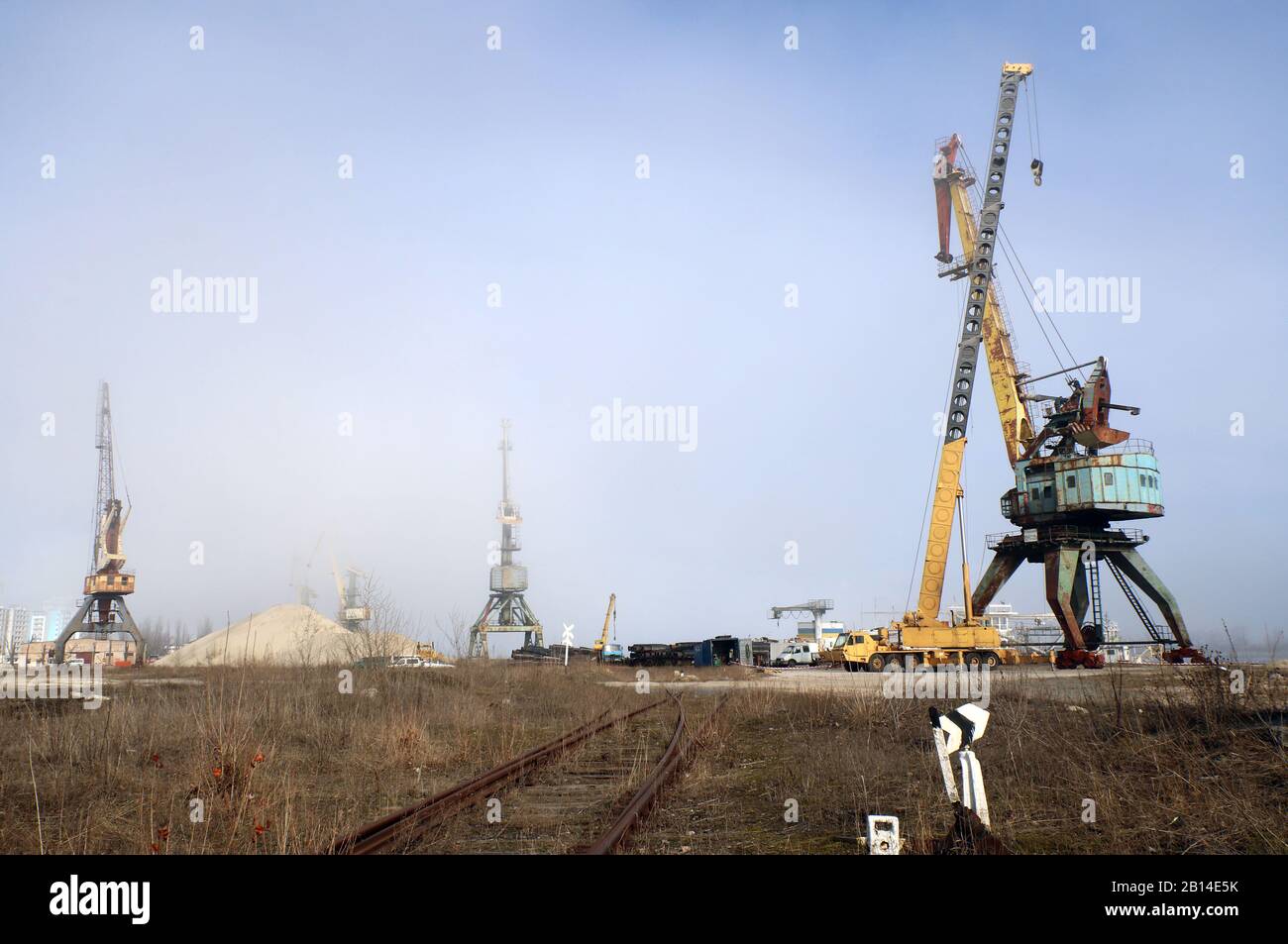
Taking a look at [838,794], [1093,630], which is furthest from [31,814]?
[1093,630]

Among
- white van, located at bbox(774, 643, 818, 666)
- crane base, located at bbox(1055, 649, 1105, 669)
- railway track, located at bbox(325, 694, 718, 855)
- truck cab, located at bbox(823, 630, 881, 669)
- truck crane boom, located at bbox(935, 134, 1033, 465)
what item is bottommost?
white van, located at bbox(774, 643, 818, 666)

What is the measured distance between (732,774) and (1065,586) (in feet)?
141

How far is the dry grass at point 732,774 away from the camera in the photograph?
21.7 ft

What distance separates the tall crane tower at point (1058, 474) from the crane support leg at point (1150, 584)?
0.19ft

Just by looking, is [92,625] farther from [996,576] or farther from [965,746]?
[965,746]

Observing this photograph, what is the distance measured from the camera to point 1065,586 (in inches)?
1882

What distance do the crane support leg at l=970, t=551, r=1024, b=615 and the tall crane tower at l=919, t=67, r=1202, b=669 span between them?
6 centimetres

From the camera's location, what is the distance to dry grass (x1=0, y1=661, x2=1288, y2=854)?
6605mm

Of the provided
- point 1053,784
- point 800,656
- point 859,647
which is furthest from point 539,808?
point 800,656

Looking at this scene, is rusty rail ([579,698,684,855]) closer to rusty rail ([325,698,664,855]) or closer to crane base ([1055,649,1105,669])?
rusty rail ([325,698,664,855])

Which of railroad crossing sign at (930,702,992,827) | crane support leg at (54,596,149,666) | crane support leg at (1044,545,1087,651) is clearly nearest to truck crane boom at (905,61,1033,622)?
crane support leg at (1044,545,1087,651)
